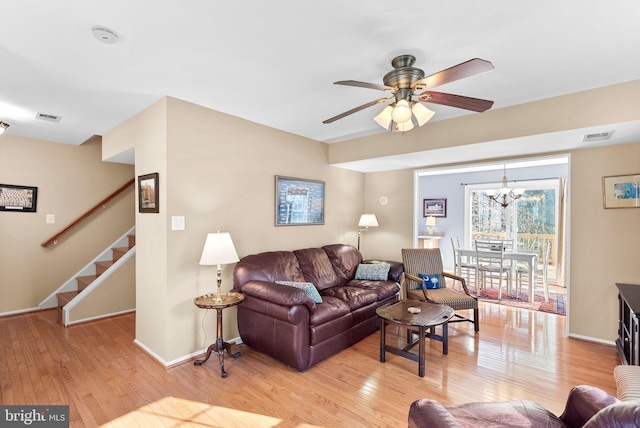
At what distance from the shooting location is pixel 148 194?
3.06 metres

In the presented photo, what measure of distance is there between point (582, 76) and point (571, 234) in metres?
1.92

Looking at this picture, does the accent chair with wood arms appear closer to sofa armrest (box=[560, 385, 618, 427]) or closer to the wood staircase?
sofa armrest (box=[560, 385, 618, 427])

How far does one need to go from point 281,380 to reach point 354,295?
4.03ft

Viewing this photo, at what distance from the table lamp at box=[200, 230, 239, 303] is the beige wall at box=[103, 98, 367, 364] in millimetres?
348

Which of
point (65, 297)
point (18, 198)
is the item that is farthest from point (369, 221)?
point (18, 198)

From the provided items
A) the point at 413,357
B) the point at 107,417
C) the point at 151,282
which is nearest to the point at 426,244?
the point at 413,357

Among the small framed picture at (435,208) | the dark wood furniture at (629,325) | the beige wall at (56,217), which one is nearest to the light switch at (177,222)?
the beige wall at (56,217)

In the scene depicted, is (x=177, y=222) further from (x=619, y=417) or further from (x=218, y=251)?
(x=619, y=417)

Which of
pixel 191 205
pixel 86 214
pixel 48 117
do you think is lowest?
pixel 86 214

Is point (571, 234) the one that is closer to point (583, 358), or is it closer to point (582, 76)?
point (583, 358)

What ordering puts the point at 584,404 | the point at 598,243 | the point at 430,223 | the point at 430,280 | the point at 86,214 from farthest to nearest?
the point at 430,223 < the point at 86,214 < the point at 430,280 < the point at 598,243 < the point at 584,404

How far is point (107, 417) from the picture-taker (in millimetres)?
2098

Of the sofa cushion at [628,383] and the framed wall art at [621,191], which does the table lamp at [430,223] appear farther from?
the sofa cushion at [628,383]

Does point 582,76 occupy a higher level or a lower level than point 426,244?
higher
